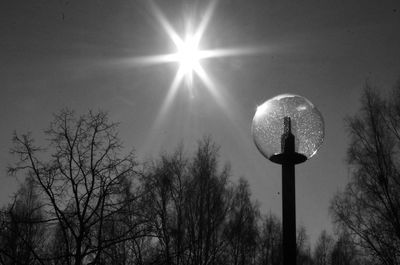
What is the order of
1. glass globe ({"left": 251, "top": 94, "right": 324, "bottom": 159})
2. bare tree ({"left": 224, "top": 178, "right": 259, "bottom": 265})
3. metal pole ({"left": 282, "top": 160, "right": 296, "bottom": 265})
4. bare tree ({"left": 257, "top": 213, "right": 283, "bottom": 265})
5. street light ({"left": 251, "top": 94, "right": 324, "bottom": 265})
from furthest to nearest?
bare tree ({"left": 257, "top": 213, "right": 283, "bottom": 265}) < bare tree ({"left": 224, "top": 178, "right": 259, "bottom": 265}) < glass globe ({"left": 251, "top": 94, "right": 324, "bottom": 159}) < street light ({"left": 251, "top": 94, "right": 324, "bottom": 265}) < metal pole ({"left": 282, "top": 160, "right": 296, "bottom": 265})

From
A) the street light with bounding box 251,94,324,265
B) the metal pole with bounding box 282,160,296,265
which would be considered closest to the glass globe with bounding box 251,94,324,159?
the street light with bounding box 251,94,324,265

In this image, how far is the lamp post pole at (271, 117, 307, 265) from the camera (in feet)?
9.78

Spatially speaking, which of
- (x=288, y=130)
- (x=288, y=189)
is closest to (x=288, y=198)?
(x=288, y=189)

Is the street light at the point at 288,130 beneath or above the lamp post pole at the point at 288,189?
above

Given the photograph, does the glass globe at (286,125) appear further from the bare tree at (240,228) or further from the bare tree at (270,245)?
the bare tree at (270,245)

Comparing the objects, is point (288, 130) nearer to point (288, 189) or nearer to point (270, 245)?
point (288, 189)

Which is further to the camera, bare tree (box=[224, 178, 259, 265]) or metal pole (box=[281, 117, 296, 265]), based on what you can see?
bare tree (box=[224, 178, 259, 265])

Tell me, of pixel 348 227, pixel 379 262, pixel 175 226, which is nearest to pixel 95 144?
pixel 175 226

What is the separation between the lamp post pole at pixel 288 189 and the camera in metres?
2.98

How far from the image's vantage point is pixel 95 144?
24.9 feet

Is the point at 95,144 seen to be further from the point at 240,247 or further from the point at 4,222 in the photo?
the point at 240,247

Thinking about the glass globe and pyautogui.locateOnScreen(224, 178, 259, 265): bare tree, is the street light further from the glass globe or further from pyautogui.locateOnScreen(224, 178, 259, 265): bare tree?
pyautogui.locateOnScreen(224, 178, 259, 265): bare tree

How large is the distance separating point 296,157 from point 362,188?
10.4 meters

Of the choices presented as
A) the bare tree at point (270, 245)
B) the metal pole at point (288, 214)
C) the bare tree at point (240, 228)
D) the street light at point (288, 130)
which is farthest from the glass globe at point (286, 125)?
the bare tree at point (270, 245)
